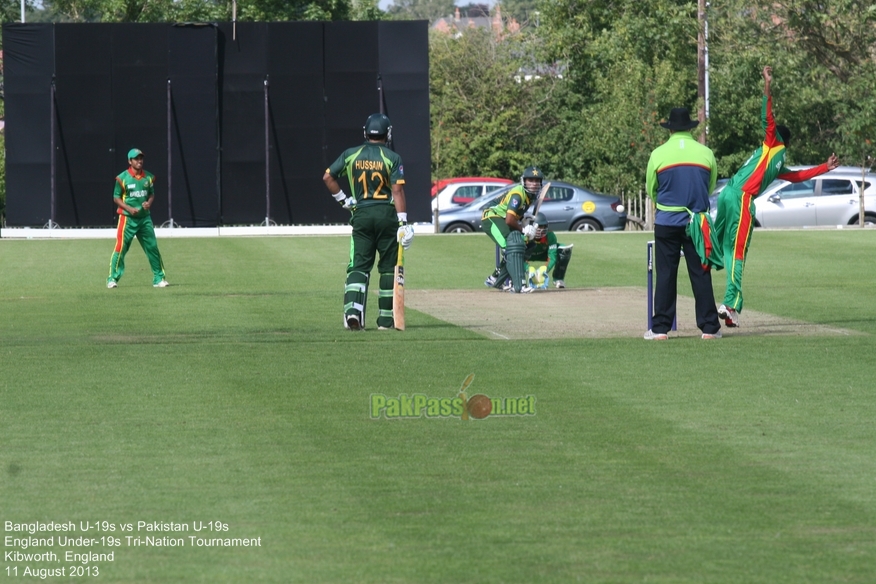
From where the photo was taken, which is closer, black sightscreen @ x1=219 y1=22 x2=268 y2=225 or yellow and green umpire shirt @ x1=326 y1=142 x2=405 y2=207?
yellow and green umpire shirt @ x1=326 y1=142 x2=405 y2=207

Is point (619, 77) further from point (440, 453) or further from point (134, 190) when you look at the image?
point (440, 453)

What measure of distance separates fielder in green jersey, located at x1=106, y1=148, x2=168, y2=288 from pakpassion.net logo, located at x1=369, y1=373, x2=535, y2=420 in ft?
37.2

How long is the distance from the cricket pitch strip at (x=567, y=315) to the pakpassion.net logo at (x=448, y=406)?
12.6 feet

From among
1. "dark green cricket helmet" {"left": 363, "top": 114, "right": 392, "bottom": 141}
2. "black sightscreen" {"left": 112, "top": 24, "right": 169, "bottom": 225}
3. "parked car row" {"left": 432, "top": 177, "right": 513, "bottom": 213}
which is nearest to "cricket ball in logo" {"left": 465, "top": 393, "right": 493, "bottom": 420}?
"dark green cricket helmet" {"left": 363, "top": 114, "right": 392, "bottom": 141}

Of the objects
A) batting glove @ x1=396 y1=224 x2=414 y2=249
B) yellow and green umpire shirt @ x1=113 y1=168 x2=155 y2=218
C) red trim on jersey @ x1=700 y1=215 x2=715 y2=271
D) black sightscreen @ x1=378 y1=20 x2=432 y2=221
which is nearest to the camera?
red trim on jersey @ x1=700 y1=215 x2=715 y2=271

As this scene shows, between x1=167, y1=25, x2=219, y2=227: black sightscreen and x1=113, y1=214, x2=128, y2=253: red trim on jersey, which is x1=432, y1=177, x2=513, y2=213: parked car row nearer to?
x1=167, y1=25, x2=219, y2=227: black sightscreen

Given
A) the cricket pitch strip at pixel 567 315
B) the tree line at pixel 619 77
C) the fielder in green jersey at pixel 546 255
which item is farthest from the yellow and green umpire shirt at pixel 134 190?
the tree line at pixel 619 77

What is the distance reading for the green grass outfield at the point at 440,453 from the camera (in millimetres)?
5980

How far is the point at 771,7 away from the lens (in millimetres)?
26016

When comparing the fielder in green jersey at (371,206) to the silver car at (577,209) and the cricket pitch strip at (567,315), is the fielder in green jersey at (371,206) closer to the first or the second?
the cricket pitch strip at (567,315)

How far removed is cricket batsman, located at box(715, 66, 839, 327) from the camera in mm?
13938

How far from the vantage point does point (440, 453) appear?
8.05 meters

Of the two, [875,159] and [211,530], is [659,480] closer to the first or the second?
[211,530]

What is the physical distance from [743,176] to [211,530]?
8991 mm
